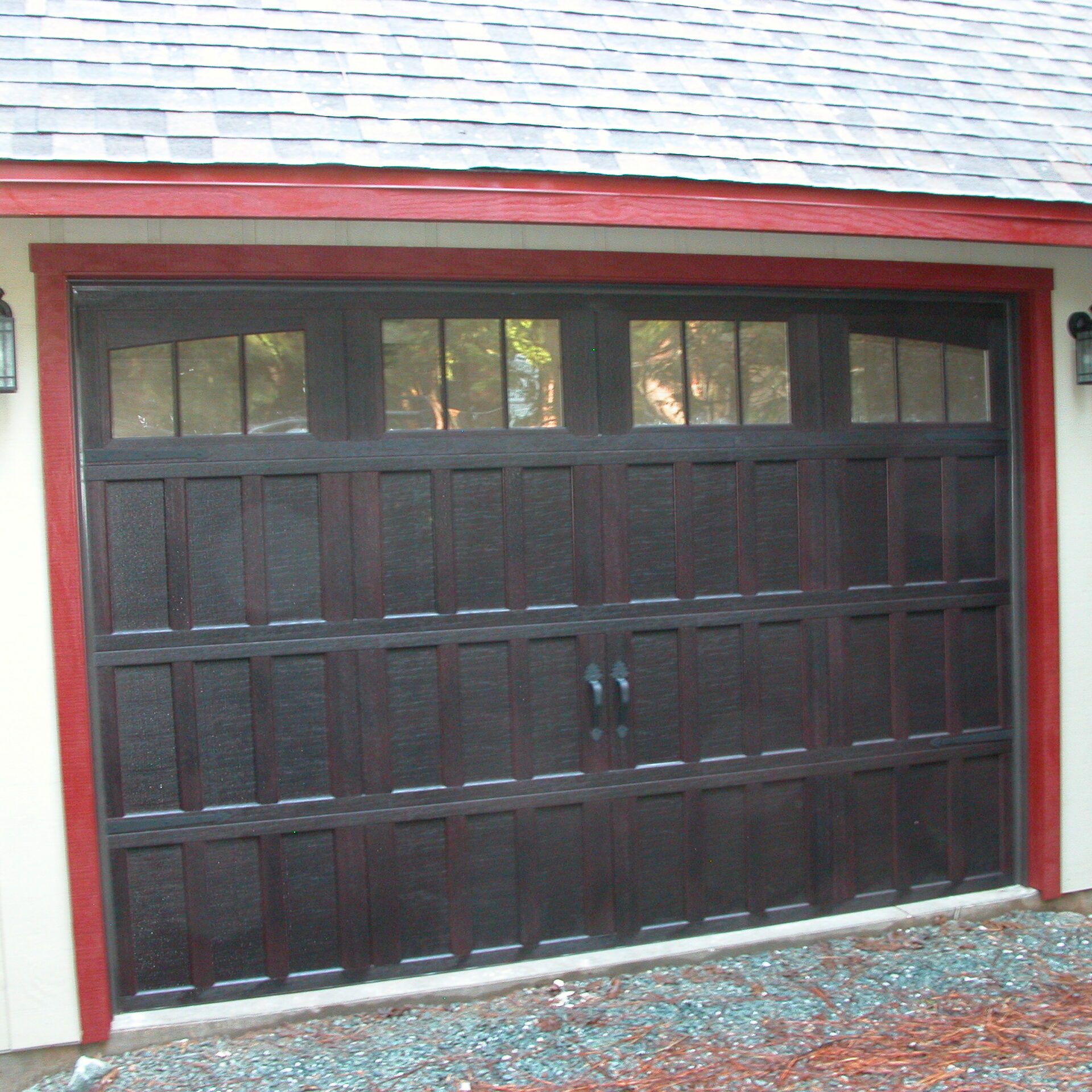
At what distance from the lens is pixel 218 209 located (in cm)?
307

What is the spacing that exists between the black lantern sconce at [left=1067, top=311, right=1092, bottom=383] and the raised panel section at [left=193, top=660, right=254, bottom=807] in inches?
128

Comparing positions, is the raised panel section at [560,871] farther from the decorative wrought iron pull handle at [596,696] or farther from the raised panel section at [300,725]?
the raised panel section at [300,725]

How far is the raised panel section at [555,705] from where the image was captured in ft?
12.5

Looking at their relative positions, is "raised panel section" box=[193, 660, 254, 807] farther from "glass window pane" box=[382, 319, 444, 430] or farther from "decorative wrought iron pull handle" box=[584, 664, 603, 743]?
"decorative wrought iron pull handle" box=[584, 664, 603, 743]

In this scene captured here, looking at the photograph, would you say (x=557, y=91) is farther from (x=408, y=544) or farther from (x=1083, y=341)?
(x=1083, y=341)

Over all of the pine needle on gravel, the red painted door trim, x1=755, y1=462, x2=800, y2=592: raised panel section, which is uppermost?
the red painted door trim

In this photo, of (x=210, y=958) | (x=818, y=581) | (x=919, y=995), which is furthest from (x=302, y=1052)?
(x=818, y=581)

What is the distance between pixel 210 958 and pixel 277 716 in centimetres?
80

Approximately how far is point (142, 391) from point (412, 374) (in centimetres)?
86

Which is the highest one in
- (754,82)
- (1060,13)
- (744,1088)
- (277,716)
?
(1060,13)

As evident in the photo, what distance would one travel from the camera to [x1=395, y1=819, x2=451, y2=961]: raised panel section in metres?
3.72

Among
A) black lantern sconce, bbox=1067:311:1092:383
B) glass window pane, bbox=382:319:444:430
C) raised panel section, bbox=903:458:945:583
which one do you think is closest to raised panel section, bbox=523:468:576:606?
glass window pane, bbox=382:319:444:430

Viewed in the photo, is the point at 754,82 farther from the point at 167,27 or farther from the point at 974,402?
the point at 167,27

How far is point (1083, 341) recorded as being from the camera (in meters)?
4.19
